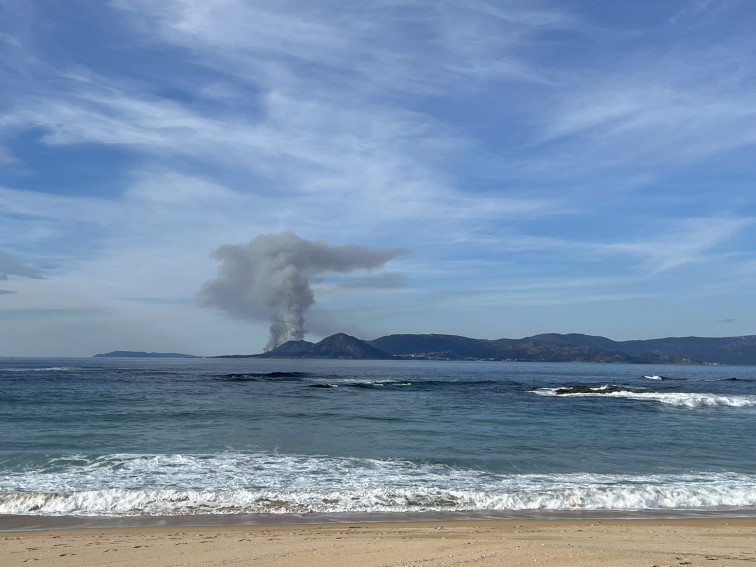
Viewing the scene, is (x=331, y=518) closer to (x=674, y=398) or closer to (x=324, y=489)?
(x=324, y=489)

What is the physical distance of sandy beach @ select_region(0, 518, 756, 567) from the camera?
7934mm

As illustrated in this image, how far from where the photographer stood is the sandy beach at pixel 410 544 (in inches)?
312

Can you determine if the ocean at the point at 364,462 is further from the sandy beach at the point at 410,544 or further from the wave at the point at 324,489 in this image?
the sandy beach at the point at 410,544

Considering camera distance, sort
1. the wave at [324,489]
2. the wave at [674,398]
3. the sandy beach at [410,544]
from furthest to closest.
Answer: the wave at [674,398]
the wave at [324,489]
the sandy beach at [410,544]

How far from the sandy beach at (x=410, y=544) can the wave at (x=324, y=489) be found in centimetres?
178

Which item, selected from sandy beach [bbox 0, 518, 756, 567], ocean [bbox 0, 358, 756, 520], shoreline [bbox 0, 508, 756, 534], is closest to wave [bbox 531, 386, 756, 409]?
ocean [bbox 0, 358, 756, 520]

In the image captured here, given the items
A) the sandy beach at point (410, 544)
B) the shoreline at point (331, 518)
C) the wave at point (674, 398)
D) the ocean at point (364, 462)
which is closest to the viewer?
the sandy beach at point (410, 544)

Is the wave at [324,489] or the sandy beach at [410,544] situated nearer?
the sandy beach at [410,544]

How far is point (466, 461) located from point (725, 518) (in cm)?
805

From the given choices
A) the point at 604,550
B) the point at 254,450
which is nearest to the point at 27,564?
the point at 604,550

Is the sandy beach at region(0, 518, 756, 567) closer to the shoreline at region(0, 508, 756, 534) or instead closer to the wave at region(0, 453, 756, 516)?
the shoreline at region(0, 508, 756, 534)

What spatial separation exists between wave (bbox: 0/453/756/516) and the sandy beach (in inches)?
69.9

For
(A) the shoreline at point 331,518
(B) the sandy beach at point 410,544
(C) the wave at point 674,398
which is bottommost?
(C) the wave at point 674,398

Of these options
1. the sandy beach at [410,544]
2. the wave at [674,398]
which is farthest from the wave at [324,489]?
the wave at [674,398]
